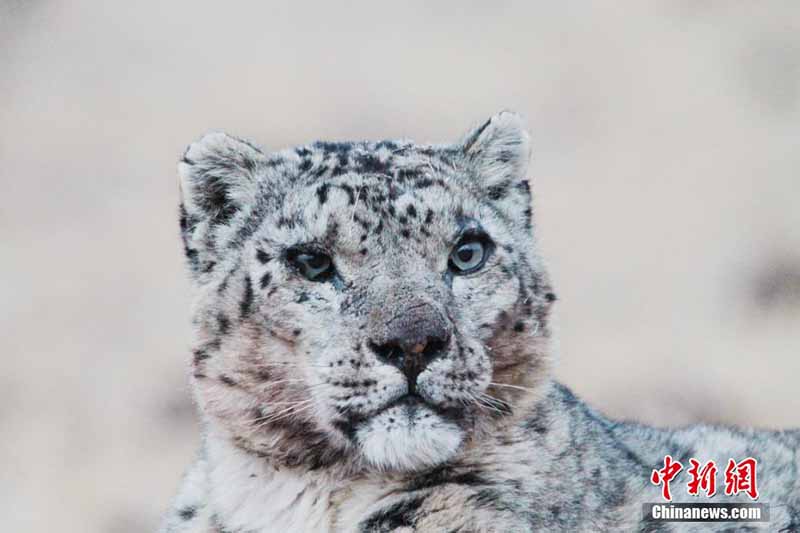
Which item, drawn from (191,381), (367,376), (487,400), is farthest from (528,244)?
(191,381)

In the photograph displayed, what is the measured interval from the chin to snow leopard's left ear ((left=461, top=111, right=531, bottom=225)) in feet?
4.04

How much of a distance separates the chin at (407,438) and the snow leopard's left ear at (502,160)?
1230 mm

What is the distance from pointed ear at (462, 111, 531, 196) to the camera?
198 inches

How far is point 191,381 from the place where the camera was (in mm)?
4590

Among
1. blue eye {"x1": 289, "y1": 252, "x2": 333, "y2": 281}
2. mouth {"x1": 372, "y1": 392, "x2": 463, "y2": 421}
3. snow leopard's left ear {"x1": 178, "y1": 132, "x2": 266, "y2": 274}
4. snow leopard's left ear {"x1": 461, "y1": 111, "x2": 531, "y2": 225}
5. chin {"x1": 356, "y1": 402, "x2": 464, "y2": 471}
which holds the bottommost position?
chin {"x1": 356, "y1": 402, "x2": 464, "y2": 471}

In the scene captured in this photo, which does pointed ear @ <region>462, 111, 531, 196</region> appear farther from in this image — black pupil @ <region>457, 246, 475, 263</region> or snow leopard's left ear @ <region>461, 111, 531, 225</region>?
black pupil @ <region>457, 246, 475, 263</region>

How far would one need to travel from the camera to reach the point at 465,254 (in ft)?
14.8

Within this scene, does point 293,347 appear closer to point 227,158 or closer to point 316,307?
point 316,307

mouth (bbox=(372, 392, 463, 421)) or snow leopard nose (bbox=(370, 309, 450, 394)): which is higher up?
snow leopard nose (bbox=(370, 309, 450, 394))

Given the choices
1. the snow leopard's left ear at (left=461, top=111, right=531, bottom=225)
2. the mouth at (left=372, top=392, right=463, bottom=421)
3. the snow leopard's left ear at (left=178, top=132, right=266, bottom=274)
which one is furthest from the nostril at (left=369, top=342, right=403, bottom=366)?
the snow leopard's left ear at (left=461, top=111, right=531, bottom=225)

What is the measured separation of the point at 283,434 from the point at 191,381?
1.53 ft

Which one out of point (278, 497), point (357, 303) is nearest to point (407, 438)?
point (357, 303)
